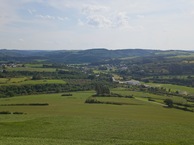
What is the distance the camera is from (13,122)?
7188cm

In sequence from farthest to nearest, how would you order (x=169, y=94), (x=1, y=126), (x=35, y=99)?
(x=169, y=94) → (x=35, y=99) → (x=1, y=126)

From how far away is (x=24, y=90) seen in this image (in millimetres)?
132125

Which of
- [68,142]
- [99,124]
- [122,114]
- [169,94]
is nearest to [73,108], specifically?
[122,114]

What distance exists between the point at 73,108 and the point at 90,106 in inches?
236

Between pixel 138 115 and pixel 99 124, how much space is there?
17.1 meters

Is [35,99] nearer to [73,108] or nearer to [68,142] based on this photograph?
[73,108]

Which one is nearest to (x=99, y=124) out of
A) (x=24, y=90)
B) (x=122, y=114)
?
(x=122, y=114)

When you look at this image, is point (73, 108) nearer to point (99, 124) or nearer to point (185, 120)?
point (99, 124)

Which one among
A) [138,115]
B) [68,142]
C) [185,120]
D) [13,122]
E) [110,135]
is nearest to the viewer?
[68,142]

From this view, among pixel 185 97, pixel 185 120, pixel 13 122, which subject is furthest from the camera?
pixel 185 97

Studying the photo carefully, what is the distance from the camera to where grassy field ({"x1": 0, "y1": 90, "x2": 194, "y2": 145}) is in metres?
56.7

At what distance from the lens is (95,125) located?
6975 cm

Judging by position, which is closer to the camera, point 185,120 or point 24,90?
point 185,120

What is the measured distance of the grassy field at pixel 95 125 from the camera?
186 feet
